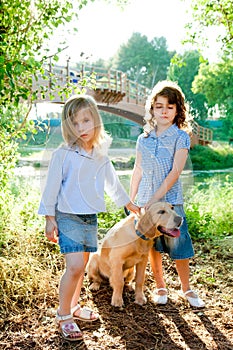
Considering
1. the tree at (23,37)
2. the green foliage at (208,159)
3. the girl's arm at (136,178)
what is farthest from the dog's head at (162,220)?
the green foliage at (208,159)

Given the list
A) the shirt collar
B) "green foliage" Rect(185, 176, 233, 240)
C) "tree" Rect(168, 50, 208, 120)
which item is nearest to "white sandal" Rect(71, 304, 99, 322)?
the shirt collar

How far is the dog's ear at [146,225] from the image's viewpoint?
2.66 meters

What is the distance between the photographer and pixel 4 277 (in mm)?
3072

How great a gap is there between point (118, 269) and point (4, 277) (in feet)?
2.68

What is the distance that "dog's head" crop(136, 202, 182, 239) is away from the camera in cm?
261

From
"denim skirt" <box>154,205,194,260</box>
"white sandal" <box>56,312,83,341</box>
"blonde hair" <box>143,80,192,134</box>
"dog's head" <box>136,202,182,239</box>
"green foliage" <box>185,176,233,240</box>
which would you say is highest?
"blonde hair" <box>143,80,192,134</box>

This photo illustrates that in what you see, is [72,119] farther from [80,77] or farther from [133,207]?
[80,77]

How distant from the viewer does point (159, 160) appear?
8.96 ft

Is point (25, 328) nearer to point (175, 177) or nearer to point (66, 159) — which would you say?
point (66, 159)

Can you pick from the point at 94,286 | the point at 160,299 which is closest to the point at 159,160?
the point at 160,299

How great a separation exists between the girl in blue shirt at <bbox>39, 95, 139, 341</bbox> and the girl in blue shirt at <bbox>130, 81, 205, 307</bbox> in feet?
1.08

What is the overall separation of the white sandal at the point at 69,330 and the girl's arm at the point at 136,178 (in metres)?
0.82

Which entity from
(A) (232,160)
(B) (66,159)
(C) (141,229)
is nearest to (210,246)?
(C) (141,229)

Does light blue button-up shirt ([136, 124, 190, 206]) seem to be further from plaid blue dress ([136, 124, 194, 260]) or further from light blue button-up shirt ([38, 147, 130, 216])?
light blue button-up shirt ([38, 147, 130, 216])
